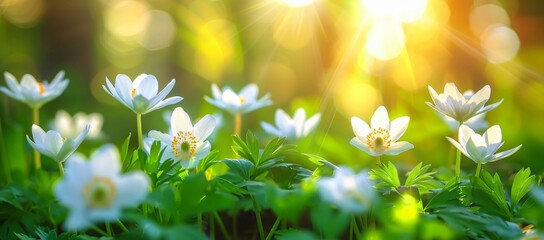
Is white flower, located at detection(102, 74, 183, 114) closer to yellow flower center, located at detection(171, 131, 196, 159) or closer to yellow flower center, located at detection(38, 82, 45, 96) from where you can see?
yellow flower center, located at detection(171, 131, 196, 159)

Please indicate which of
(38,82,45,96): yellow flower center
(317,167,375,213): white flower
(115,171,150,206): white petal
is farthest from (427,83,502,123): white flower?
(38,82,45,96): yellow flower center

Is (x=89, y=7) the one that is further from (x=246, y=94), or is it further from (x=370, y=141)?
(x=370, y=141)

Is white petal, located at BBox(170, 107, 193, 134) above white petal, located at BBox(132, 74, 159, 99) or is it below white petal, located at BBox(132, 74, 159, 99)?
below

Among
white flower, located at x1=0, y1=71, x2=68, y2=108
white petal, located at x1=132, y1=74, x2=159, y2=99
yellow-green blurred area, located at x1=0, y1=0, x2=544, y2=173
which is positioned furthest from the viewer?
yellow-green blurred area, located at x1=0, y1=0, x2=544, y2=173

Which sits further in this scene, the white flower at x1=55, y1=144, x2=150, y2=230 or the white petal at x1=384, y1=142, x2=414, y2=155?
the white petal at x1=384, y1=142, x2=414, y2=155

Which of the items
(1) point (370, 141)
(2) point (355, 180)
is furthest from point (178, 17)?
(2) point (355, 180)

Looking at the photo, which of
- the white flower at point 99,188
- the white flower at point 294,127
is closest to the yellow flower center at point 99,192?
the white flower at point 99,188

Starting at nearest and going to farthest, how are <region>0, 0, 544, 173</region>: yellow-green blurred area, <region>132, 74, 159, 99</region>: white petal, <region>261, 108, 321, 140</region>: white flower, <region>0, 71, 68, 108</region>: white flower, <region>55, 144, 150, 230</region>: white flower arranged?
<region>55, 144, 150, 230</region>: white flower → <region>132, 74, 159, 99</region>: white petal → <region>261, 108, 321, 140</region>: white flower → <region>0, 71, 68, 108</region>: white flower → <region>0, 0, 544, 173</region>: yellow-green blurred area
